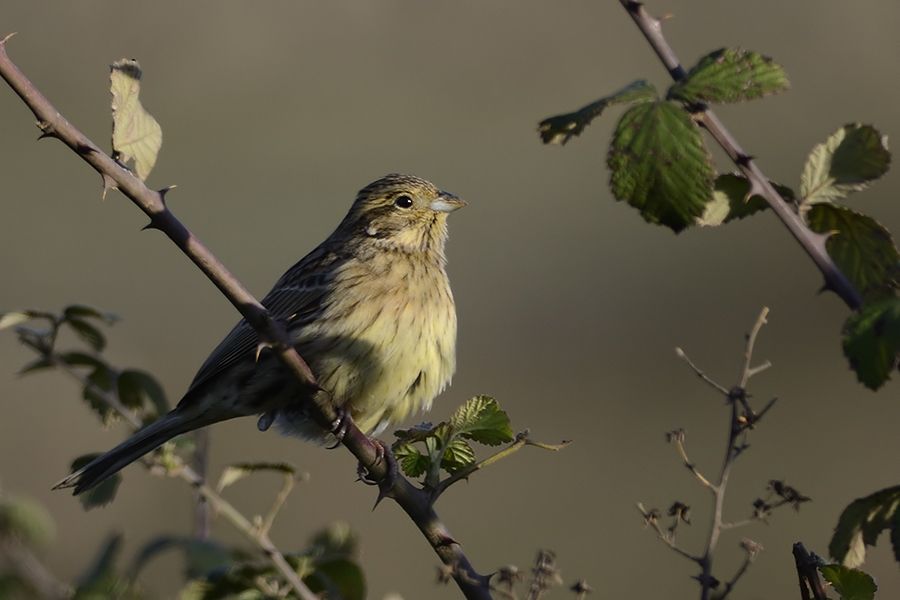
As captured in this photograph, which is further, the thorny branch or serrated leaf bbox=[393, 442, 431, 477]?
serrated leaf bbox=[393, 442, 431, 477]

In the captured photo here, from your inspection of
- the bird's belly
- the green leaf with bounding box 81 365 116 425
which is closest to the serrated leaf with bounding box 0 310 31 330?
the green leaf with bounding box 81 365 116 425

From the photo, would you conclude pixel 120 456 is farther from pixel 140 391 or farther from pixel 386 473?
pixel 386 473

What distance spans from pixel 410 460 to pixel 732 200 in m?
0.77

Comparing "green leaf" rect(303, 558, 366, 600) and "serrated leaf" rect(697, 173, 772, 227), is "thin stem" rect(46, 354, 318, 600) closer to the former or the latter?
"green leaf" rect(303, 558, 366, 600)

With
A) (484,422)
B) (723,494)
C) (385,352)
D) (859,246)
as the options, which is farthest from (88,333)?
(859,246)

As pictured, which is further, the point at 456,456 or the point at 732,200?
the point at 456,456

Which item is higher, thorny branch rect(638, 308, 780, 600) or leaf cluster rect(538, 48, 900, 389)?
leaf cluster rect(538, 48, 900, 389)

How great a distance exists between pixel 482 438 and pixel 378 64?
20818 mm

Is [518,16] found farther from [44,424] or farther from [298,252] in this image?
[44,424]

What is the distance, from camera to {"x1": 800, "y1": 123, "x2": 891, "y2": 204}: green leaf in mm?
2180

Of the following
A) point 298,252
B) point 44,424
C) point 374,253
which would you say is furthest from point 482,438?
point 298,252

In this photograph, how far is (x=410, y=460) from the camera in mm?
2578

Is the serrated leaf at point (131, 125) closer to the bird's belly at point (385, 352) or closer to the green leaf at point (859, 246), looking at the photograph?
the green leaf at point (859, 246)

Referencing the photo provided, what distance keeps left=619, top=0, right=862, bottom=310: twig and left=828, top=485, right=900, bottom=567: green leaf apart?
0.91 ft
